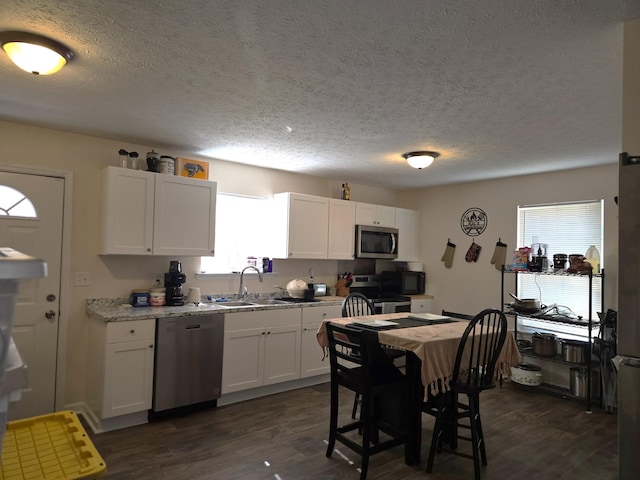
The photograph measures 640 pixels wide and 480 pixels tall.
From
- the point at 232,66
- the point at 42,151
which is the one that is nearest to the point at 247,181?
the point at 42,151

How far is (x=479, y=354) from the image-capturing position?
9.04ft

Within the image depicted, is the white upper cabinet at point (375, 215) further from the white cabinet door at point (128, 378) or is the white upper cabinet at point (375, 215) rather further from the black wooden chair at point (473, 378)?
the white cabinet door at point (128, 378)

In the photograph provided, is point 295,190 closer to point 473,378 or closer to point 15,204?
point 15,204

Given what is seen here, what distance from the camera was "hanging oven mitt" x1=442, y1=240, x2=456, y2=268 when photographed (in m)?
5.72

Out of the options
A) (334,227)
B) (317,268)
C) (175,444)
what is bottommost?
(175,444)

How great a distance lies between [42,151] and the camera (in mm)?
3477

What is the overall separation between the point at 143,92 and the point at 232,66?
0.74 meters

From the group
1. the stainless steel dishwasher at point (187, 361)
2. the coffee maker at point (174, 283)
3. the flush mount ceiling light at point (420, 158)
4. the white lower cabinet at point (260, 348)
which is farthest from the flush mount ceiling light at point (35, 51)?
the flush mount ceiling light at point (420, 158)

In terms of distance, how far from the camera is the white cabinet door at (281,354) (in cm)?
411

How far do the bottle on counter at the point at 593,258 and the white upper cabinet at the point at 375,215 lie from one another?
2.31 metres

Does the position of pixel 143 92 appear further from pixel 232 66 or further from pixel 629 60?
pixel 629 60

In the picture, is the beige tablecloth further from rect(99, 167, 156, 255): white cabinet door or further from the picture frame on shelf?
the picture frame on shelf

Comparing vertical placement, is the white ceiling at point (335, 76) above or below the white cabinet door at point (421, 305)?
above

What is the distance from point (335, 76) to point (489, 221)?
3.65 m
